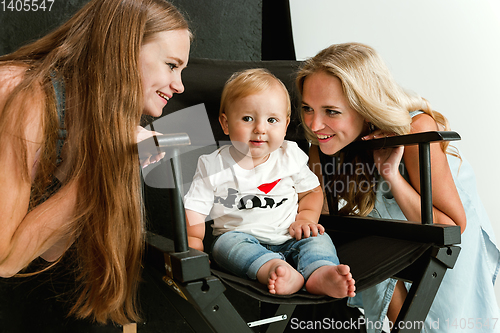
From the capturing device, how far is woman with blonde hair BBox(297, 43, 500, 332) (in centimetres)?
116

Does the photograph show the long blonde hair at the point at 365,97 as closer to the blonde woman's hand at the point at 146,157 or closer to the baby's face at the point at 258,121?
the baby's face at the point at 258,121

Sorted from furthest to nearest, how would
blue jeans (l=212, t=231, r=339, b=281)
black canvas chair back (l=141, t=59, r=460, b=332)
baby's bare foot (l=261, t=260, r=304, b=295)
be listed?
blue jeans (l=212, t=231, r=339, b=281) < baby's bare foot (l=261, t=260, r=304, b=295) < black canvas chair back (l=141, t=59, r=460, b=332)

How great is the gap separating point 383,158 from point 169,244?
723mm

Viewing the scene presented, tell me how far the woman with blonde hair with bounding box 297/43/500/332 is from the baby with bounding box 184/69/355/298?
0.14 meters

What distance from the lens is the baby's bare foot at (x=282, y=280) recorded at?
81 centimetres

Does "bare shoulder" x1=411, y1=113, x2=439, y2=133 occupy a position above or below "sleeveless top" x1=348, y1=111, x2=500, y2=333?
above

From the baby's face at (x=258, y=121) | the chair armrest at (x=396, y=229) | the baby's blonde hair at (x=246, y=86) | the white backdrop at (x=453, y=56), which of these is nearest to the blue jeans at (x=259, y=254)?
the chair armrest at (x=396, y=229)

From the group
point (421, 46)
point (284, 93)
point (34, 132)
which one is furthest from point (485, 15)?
point (34, 132)

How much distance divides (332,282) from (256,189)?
0.42 metres

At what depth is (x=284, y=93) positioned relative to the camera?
1.20m

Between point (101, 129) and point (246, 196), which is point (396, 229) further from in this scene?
point (101, 129)

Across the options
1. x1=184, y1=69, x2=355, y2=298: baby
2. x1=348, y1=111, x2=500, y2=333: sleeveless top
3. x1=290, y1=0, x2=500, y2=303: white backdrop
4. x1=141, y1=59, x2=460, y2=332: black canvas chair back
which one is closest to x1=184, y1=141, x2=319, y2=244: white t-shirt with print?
x1=184, y1=69, x2=355, y2=298: baby

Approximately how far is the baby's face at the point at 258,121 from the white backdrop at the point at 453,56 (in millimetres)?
795

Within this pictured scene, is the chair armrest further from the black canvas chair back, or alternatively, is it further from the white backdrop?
the white backdrop
